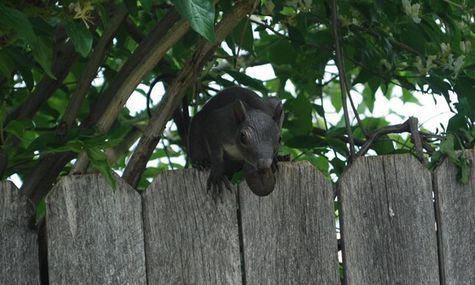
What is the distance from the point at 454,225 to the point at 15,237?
1055mm

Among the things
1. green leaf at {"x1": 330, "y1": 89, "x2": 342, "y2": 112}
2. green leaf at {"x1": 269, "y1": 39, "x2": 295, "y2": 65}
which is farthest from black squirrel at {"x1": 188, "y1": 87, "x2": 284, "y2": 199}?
green leaf at {"x1": 330, "y1": 89, "x2": 342, "y2": 112}

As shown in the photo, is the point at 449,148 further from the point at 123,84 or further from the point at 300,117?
the point at 123,84

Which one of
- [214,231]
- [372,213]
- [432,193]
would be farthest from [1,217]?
[432,193]

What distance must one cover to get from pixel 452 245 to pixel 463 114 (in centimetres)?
39

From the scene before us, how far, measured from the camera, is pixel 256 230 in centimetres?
230

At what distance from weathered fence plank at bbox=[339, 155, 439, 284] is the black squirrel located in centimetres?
22

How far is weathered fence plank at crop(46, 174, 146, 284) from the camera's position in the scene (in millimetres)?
2195

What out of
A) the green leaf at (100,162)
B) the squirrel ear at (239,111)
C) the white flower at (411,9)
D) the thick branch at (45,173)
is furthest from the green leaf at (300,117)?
the green leaf at (100,162)

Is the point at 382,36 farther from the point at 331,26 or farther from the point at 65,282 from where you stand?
the point at 65,282

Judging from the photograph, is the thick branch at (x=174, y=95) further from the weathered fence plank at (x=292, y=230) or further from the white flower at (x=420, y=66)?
the white flower at (x=420, y=66)

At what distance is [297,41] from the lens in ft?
9.12

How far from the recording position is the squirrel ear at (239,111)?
2622 millimetres

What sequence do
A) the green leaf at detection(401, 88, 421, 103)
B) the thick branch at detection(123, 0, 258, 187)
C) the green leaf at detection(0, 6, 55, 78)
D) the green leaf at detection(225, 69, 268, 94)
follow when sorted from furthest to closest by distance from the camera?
the green leaf at detection(401, 88, 421, 103), the green leaf at detection(225, 69, 268, 94), the thick branch at detection(123, 0, 258, 187), the green leaf at detection(0, 6, 55, 78)

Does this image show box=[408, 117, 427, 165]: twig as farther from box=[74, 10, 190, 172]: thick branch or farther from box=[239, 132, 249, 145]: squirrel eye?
box=[74, 10, 190, 172]: thick branch
